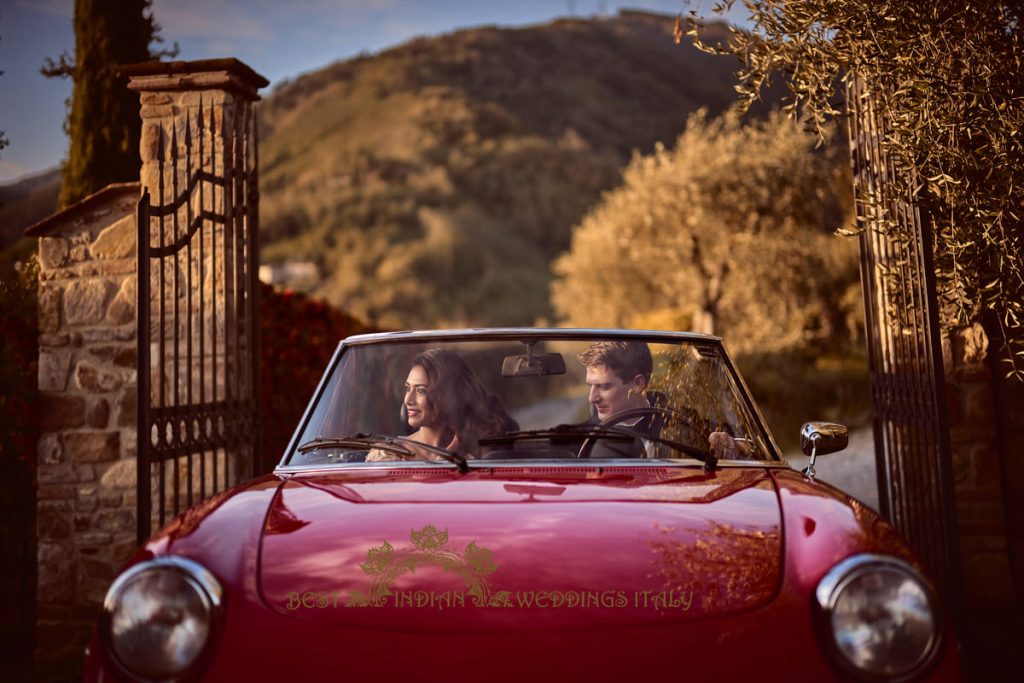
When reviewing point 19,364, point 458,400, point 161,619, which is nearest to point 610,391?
point 458,400

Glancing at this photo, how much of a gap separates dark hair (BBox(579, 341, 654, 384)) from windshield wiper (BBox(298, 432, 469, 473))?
0.82 meters

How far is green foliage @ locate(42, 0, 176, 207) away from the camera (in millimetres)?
7980

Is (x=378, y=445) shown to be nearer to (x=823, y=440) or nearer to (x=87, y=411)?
(x=823, y=440)

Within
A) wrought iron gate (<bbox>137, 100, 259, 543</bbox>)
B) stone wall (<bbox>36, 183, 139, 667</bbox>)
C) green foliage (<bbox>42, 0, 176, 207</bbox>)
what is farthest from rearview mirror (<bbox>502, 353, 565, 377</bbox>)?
green foliage (<bbox>42, 0, 176, 207</bbox>)

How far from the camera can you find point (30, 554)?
21.8 ft

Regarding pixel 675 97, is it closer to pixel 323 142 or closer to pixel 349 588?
pixel 323 142

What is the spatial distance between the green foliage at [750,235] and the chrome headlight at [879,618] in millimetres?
21739

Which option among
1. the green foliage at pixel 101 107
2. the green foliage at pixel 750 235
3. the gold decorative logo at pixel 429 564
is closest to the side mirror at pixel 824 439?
the gold decorative logo at pixel 429 564

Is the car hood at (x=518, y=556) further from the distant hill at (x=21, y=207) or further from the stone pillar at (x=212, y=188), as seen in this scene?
the distant hill at (x=21, y=207)

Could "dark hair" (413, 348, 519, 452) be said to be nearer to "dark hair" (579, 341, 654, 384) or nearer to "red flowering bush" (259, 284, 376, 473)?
"dark hair" (579, 341, 654, 384)

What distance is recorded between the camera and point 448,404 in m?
3.79

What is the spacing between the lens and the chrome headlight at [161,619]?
2205mm

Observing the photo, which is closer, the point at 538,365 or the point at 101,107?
the point at 538,365

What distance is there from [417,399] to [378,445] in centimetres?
48
